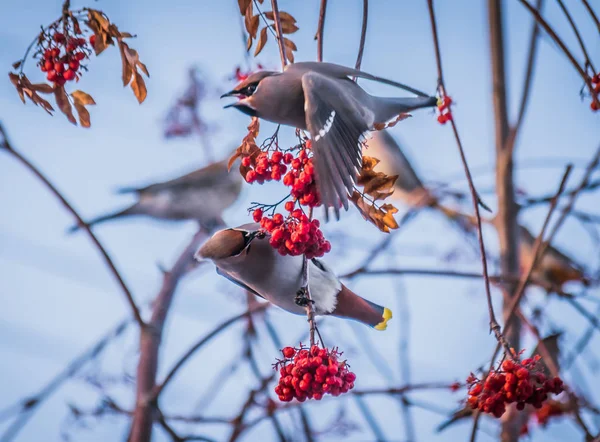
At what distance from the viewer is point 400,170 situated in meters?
3.02

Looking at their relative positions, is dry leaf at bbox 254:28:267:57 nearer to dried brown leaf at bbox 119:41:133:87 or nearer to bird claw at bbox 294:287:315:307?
dried brown leaf at bbox 119:41:133:87

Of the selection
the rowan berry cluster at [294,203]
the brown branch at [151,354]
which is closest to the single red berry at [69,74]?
the rowan berry cluster at [294,203]

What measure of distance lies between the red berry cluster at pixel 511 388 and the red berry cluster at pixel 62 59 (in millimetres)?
988

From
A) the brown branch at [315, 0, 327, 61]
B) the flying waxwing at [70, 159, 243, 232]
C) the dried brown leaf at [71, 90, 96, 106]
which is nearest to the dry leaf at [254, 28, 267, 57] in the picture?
the brown branch at [315, 0, 327, 61]

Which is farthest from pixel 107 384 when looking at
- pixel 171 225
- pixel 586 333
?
pixel 586 333

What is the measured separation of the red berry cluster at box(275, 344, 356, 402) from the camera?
116cm

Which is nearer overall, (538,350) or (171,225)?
(538,350)

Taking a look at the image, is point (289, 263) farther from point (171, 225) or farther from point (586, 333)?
point (171, 225)

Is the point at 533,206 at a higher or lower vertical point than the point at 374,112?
higher

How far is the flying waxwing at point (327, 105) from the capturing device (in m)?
1.20

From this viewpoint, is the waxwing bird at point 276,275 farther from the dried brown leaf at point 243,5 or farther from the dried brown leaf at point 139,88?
the dried brown leaf at point 243,5

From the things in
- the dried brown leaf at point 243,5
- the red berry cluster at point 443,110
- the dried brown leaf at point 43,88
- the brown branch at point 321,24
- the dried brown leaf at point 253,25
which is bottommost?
the red berry cluster at point 443,110

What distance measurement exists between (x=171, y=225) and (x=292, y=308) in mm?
2395

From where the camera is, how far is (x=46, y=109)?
4.72ft
